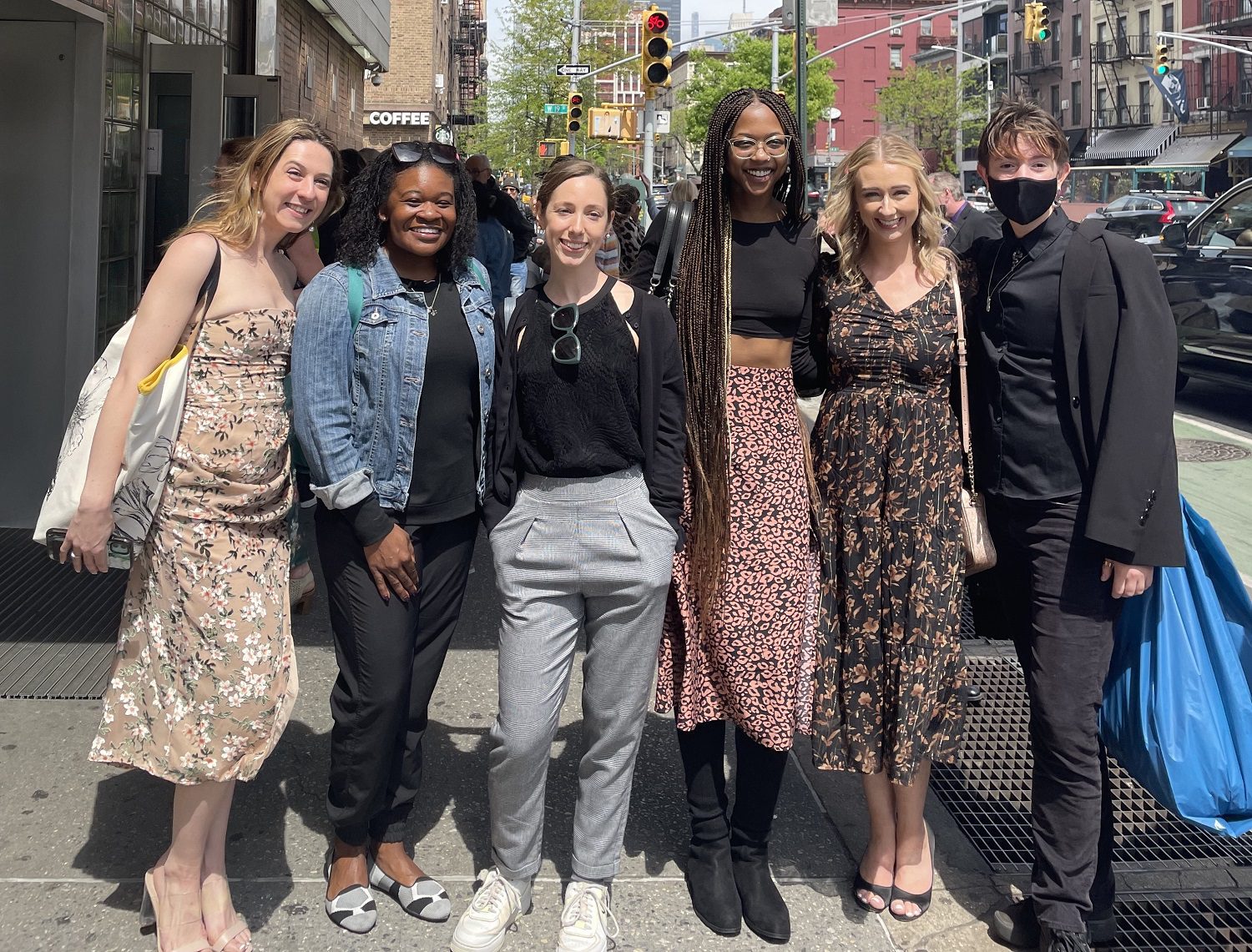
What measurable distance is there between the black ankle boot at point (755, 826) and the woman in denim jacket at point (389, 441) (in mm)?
841

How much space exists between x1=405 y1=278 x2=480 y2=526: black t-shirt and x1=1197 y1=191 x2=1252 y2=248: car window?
32.5 ft

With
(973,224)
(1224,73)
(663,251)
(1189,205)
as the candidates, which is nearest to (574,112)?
(1189,205)

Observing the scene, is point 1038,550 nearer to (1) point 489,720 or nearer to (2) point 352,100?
(1) point 489,720

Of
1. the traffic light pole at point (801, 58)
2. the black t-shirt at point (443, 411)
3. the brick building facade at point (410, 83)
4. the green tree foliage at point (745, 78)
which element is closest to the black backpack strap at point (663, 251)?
the black t-shirt at point (443, 411)

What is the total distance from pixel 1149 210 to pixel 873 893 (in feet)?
101

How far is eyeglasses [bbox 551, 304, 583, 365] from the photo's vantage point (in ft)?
9.98

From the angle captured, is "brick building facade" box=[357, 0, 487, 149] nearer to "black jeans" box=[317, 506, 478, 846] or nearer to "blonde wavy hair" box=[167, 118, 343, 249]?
"blonde wavy hair" box=[167, 118, 343, 249]

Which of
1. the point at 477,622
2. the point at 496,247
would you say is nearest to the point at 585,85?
the point at 496,247

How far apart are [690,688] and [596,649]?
327 millimetres

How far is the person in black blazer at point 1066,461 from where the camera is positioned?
2.99m

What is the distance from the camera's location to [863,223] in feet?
11.0

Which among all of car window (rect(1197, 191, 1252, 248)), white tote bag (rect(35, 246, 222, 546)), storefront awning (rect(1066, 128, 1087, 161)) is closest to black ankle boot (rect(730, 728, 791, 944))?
white tote bag (rect(35, 246, 222, 546))

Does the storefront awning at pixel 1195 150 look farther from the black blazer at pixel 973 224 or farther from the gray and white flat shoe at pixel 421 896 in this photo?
the gray and white flat shoe at pixel 421 896

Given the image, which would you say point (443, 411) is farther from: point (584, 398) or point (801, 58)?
point (801, 58)
